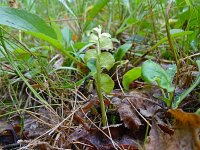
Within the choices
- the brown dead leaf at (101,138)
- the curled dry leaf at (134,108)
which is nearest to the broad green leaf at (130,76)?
the curled dry leaf at (134,108)

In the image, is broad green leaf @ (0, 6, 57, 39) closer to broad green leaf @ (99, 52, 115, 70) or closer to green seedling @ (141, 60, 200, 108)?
broad green leaf @ (99, 52, 115, 70)

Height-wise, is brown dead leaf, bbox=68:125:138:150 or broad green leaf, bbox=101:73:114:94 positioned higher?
broad green leaf, bbox=101:73:114:94

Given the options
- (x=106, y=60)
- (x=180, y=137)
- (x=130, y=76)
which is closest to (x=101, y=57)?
(x=106, y=60)

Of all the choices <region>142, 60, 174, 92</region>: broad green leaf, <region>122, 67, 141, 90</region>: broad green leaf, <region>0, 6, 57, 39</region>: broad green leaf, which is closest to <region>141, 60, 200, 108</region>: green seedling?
<region>142, 60, 174, 92</region>: broad green leaf

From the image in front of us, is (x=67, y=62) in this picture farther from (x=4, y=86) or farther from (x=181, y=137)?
(x=181, y=137)


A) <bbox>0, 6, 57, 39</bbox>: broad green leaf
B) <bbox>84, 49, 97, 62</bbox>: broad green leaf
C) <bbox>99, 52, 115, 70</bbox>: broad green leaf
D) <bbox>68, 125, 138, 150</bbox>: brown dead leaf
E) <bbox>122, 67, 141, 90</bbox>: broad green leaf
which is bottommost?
<bbox>68, 125, 138, 150</bbox>: brown dead leaf

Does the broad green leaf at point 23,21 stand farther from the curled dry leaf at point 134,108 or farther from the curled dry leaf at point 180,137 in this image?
the curled dry leaf at point 180,137

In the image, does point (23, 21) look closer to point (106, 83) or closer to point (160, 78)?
point (106, 83)
